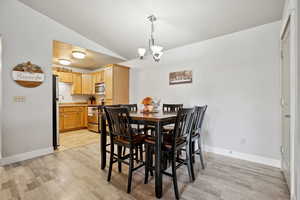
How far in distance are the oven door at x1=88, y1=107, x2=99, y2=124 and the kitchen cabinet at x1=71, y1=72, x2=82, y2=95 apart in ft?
3.29

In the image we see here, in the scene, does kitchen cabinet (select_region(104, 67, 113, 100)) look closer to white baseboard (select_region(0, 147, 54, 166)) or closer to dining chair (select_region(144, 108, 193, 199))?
white baseboard (select_region(0, 147, 54, 166))

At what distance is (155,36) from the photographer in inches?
129

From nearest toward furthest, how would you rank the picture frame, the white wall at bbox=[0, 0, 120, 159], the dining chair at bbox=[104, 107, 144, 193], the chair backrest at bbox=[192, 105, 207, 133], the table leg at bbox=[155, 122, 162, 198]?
the table leg at bbox=[155, 122, 162, 198] < the dining chair at bbox=[104, 107, 144, 193] < the chair backrest at bbox=[192, 105, 207, 133] < the white wall at bbox=[0, 0, 120, 159] < the picture frame

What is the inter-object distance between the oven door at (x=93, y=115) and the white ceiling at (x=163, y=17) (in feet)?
7.93

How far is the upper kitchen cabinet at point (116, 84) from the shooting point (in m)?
4.38

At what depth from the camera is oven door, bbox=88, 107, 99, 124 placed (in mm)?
4710

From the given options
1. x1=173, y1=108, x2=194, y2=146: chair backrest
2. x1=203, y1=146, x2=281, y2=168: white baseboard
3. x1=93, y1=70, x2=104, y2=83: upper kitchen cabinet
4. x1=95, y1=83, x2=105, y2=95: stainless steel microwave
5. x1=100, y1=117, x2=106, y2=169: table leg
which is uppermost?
x1=93, y1=70, x2=104, y2=83: upper kitchen cabinet

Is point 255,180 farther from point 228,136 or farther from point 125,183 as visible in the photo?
point 125,183

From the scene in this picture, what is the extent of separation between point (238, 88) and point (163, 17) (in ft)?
6.63

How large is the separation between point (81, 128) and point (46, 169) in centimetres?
312

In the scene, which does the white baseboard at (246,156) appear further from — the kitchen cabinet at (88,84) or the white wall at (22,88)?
the kitchen cabinet at (88,84)

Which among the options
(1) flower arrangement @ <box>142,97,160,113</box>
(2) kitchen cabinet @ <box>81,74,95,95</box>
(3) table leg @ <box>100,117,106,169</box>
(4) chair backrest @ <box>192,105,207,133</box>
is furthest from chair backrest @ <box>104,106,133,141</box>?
(2) kitchen cabinet @ <box>81,74,95,95</box>

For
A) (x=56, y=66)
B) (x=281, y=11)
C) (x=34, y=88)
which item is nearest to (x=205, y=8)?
(x=281, y=11)

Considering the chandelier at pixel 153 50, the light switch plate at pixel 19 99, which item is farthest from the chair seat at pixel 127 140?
the light switch plate at pixel 19 99
